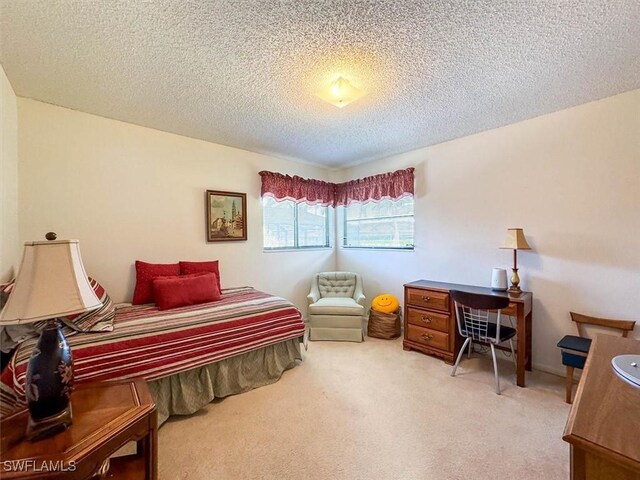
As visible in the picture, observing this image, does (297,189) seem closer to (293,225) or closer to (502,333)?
(293,225)

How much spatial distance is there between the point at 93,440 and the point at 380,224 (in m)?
3.55

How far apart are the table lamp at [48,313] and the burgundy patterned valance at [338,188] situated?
264 centimetres

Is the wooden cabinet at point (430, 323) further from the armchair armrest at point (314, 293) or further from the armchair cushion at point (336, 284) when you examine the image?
the armchair armrest at point (314, 293)

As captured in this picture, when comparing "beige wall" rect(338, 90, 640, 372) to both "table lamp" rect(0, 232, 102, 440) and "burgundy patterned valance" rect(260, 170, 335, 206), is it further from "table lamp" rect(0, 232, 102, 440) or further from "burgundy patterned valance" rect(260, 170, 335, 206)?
"table lamp" rect(0, 232, 102, 440)

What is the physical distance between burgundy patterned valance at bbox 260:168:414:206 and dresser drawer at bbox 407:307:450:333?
1486 mm

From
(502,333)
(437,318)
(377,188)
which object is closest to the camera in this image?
(502,333)

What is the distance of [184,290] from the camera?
2.57m

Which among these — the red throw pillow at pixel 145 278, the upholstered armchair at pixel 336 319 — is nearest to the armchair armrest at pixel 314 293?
the upholstered armchair at pixel 336 319

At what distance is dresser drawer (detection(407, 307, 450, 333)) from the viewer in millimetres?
2779

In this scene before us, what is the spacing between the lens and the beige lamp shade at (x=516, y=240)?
2.51 m

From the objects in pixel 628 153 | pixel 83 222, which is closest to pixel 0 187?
pixel 83 222

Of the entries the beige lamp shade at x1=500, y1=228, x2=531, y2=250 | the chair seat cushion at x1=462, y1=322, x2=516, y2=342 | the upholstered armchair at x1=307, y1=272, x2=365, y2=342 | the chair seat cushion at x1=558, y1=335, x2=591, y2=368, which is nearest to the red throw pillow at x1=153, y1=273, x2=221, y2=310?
the upholstered armchair at x1=307, y1=272, x2=365, y2=342

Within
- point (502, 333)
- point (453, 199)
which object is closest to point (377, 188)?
point (453, 199)

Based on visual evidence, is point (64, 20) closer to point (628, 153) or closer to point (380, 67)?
point (380, 67)
